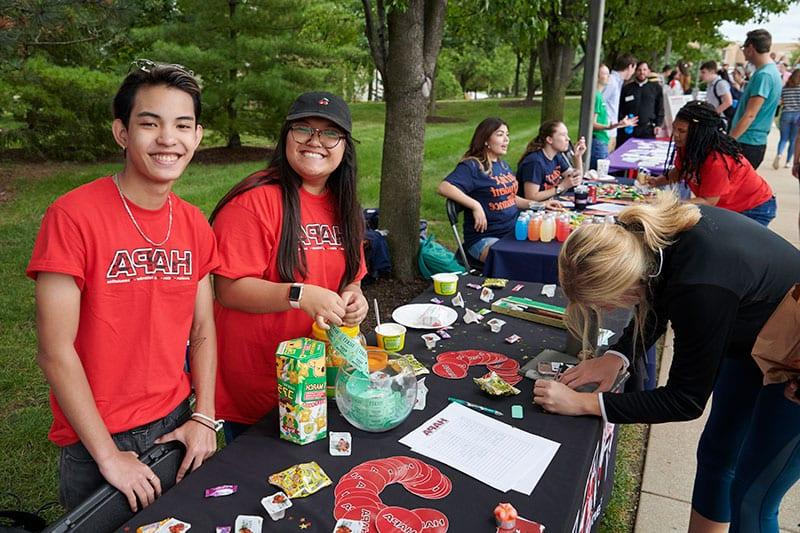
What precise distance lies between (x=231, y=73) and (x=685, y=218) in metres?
11.2

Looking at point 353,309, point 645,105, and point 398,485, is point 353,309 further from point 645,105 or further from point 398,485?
point 645,105

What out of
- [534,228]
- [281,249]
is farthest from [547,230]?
[281,249]

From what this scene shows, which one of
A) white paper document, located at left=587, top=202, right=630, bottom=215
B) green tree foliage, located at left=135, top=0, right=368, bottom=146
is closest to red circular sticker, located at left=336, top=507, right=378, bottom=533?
white paper document, located at left=587, top=202, right=630, bottom=215

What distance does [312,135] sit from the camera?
192 cm

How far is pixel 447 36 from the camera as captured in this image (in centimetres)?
2142

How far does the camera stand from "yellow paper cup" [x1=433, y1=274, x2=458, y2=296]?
2773 millimetres

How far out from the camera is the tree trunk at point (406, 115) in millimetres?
4492

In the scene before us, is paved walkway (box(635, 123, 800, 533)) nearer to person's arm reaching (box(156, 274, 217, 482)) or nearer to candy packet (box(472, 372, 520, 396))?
candy packet (box(472, 372, 520, 396))

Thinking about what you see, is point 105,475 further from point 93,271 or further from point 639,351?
point 639,351

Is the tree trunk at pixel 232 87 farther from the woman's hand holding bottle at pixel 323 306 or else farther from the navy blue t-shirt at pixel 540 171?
the woman's hand holding bottle at pixel 323 306

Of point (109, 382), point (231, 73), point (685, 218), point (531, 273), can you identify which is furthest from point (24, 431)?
point (231, 73)

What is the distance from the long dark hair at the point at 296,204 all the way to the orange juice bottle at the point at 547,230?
203 centimetres

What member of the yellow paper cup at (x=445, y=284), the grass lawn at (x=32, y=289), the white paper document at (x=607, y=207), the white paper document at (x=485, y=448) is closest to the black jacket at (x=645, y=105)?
the grass lawn at (x=32, y=289)

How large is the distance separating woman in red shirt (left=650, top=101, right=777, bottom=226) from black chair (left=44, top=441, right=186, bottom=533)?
11.9ft
